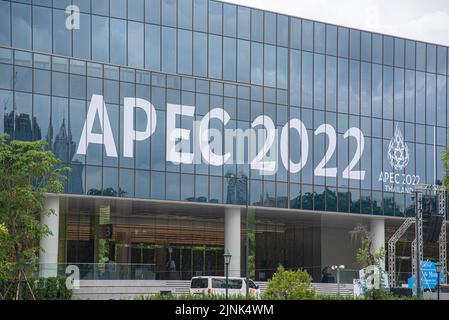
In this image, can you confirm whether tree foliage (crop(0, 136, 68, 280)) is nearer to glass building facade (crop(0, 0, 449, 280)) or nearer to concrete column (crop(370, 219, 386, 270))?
glass building facade (crop(0, 0, 449, 280))

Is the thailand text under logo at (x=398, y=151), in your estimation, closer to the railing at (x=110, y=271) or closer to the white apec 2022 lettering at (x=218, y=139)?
the white apec 2022 lettering at (x=218, y=139)

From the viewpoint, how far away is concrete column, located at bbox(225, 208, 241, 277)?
214 feet

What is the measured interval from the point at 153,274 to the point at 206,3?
1943cm

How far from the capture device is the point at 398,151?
72688 mm

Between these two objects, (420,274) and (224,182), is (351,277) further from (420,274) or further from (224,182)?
(224,182)

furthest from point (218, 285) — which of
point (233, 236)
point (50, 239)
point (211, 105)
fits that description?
point (211, 105)

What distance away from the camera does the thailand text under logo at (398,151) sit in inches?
2847

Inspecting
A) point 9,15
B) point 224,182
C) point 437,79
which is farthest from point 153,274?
point 437,79

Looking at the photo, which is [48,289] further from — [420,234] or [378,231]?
[378,231]

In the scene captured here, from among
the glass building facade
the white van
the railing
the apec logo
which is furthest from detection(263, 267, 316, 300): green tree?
the apec logo

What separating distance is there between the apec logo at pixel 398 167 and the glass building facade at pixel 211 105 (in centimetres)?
11

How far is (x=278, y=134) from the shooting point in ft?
216

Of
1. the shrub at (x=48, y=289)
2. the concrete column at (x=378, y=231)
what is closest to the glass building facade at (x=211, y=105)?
the concrete column at (x=378, y=231)

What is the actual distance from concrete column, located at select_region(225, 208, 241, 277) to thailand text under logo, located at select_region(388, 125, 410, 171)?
14.6 m
